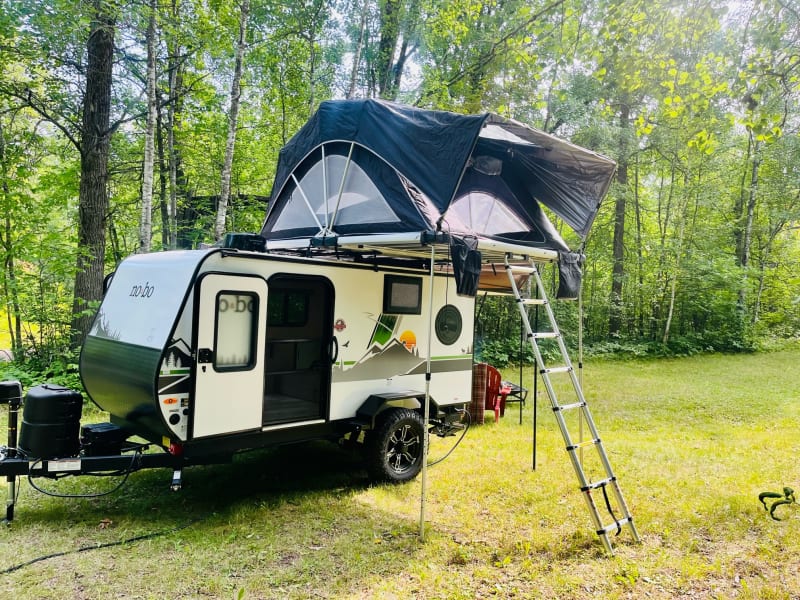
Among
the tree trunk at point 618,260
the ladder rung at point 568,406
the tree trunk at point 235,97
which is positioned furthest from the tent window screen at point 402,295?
the tree trunk at point 618,260

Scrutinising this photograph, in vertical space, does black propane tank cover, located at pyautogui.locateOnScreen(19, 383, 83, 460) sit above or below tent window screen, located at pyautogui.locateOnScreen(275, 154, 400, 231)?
below

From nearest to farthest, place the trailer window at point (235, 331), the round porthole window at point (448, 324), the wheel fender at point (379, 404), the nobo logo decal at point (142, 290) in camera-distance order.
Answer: the trailer window at point (235, 331), the nobo logo decal at point (142, 290), the wheel fender at point (379, 404), the round porthole window at point (448, 324)

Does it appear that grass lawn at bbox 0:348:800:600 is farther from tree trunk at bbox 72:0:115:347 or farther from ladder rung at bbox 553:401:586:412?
tree trunk at bbox 72:0:115:347

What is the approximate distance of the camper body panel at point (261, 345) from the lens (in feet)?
13.1

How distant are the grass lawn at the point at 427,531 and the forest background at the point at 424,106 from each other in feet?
11.2

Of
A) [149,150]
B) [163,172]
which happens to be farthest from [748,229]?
[149,150]

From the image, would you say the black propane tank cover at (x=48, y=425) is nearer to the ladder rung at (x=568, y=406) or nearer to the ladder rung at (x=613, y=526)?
the ladder rung at (x=568, y=406)

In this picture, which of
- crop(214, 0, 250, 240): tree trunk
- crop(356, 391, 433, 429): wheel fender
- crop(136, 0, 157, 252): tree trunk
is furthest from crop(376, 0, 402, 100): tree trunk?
crop(356, 391, 433, 429): wheel fender

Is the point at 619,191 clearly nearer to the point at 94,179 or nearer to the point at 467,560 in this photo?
the point at 94,179

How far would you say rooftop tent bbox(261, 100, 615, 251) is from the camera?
14.5 ft

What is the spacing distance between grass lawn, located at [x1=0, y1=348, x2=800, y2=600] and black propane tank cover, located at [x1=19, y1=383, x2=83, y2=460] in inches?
22.7

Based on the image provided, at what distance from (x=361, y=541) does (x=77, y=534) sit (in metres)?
2.07

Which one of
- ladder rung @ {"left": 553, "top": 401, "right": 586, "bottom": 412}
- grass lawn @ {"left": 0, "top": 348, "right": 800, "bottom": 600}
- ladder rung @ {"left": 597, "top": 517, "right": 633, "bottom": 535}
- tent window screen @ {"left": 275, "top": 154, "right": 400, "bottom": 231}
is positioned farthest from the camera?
tent window screen @ {"left": 275, "top": 154, "right": 400, "bottom": 231}

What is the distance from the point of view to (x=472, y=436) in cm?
714
